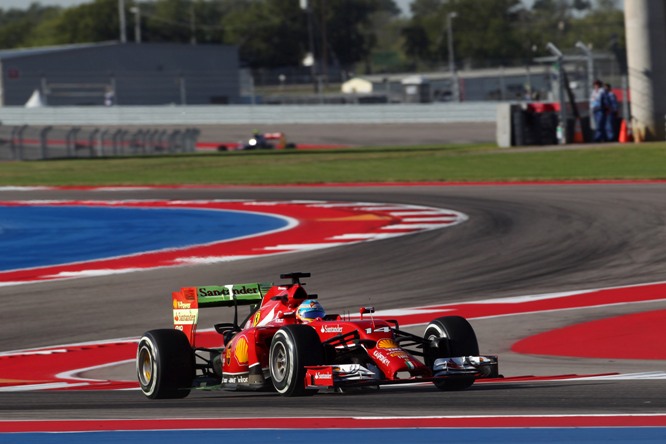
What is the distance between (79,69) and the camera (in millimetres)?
83938

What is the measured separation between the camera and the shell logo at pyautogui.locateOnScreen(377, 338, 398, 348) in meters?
8.73

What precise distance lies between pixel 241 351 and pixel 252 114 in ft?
171

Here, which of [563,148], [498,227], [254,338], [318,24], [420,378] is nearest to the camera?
[420,378]

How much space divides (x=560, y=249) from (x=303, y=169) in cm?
1891

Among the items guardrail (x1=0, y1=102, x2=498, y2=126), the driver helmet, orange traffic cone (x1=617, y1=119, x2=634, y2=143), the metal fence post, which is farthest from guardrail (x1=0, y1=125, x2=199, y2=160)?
the driver helmet

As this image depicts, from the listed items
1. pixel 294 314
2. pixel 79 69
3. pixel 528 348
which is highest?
pixel 79 69

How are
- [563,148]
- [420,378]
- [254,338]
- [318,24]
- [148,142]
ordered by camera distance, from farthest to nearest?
[318,24] → [148,142] → [563,148] → [254,338] → [420,378]

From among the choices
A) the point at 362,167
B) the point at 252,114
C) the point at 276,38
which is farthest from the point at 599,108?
the point at 276,38

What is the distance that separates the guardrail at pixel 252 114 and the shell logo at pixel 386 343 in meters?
46.8

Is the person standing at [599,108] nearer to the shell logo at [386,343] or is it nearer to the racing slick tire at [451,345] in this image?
the racing slick tire at [451,345]

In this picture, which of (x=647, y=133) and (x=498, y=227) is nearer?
(x=498, y=227)

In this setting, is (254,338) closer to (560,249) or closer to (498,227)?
(560,249)

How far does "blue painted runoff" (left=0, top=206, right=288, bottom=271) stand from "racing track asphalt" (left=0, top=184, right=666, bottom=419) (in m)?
2.95

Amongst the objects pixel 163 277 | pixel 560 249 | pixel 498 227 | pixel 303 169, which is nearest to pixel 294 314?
pixel 163 277
